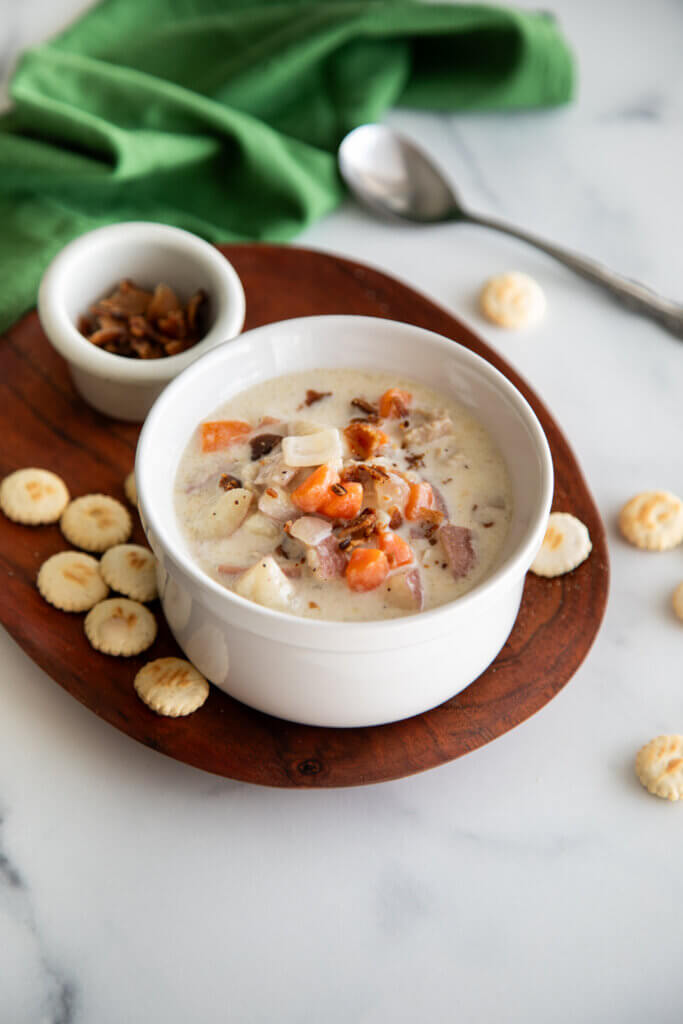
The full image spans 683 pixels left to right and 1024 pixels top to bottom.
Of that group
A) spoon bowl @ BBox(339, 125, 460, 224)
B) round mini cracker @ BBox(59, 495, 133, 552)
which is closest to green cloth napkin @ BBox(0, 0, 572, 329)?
spoon bowl @ BBox(339, 125, 460, 224)

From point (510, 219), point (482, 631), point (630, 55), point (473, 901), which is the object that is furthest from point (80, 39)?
point (473, 901)

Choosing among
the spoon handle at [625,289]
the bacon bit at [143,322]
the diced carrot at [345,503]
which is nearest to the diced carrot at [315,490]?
the diced carrot at [345,503]

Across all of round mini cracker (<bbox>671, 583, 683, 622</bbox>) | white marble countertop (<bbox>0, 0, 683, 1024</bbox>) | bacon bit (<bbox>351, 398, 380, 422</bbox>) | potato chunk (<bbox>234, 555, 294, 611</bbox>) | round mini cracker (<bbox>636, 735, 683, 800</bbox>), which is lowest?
white marble countertop (<bbox>0, 0, 683, 1024</bbox>)

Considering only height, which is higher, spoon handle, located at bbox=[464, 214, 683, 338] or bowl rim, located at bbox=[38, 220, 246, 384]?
spoon handle, located at bbox=[464, 214, 683, 338]

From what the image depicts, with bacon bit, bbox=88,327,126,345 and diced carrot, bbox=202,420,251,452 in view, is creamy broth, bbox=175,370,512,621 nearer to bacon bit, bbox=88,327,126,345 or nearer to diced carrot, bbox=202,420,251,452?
diced carrot, bbox=202,420,251,452

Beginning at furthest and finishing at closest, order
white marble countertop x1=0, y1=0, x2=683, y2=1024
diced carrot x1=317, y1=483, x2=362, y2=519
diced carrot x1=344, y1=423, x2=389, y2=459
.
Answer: diced carrot x1=344, y1=423, x2=389, y2=459 < diced carrot x1=317, y1=483, x2=362, y2=519 < white marble countertop x1=0, y1=0, x2=683, y2=1024
